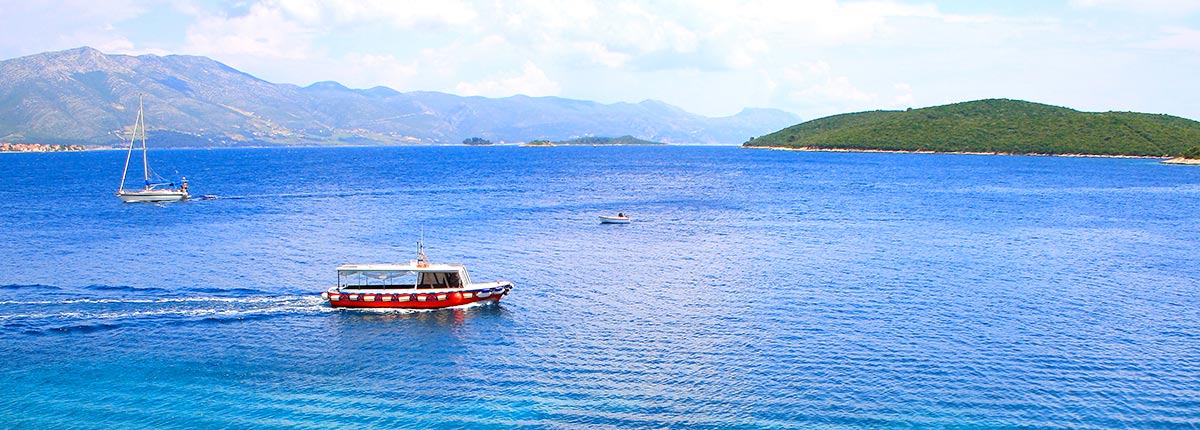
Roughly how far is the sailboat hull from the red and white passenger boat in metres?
93.3

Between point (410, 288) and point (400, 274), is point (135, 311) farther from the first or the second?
point (410, 288)

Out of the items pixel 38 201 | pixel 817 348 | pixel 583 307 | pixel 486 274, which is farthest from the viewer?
pixel 38 201

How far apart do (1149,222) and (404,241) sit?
310ft

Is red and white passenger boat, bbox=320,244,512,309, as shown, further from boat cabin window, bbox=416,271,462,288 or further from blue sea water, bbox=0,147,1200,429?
blue sea water, bbox=0,147,1200,429

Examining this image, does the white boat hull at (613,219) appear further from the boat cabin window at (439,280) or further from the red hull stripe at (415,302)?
the red hull stripe at (415,302)

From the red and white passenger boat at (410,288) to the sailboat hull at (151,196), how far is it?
9329cm

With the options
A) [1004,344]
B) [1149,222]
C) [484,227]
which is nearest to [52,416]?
[1004,344]

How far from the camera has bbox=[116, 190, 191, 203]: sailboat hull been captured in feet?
474

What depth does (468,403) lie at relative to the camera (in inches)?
1732

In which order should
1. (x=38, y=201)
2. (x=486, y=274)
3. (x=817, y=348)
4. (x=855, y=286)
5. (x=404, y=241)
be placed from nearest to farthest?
(x=817, y=348), (x=855, y=286), (x=486, y=274), (x=404, y=241), (x=38, y=201)

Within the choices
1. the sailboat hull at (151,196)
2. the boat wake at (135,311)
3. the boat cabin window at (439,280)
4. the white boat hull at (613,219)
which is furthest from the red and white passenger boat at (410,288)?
the sailboat hull at (151,196)

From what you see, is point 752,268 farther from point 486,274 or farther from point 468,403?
point 468,403

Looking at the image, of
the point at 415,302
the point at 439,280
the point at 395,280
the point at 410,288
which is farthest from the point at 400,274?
the point at 415,302

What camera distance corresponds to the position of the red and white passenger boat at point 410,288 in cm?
6397
